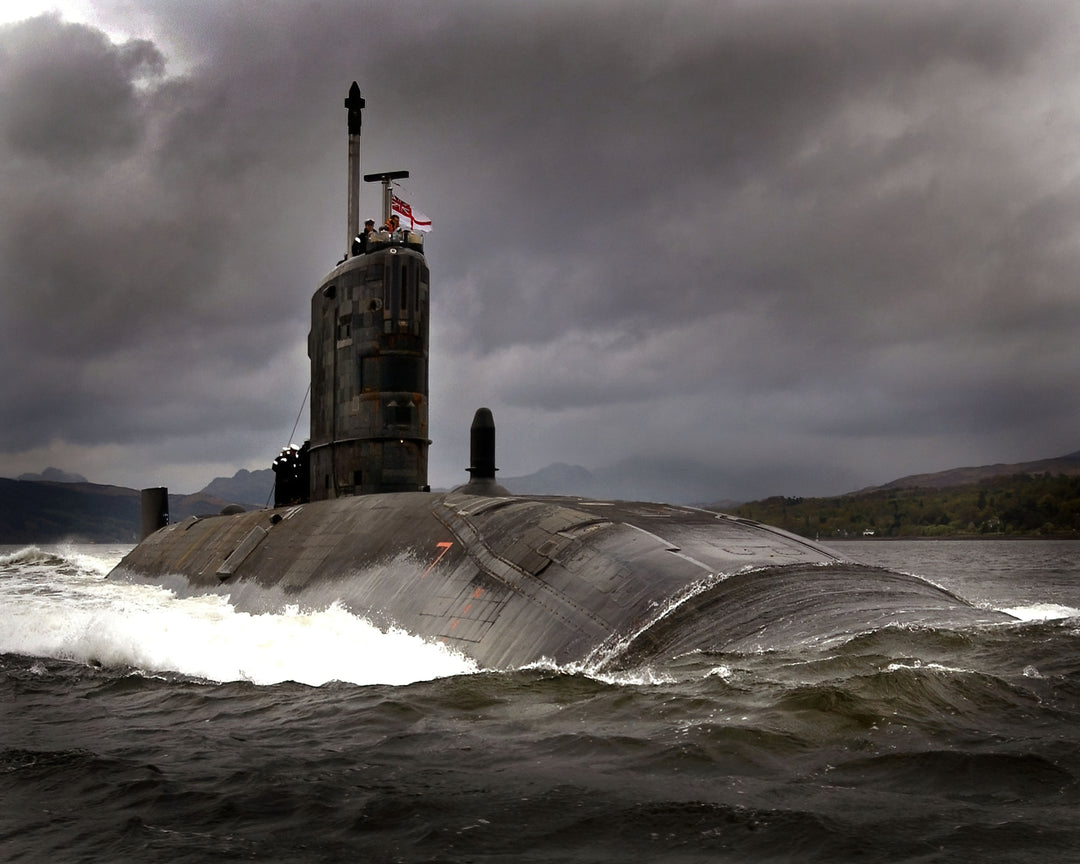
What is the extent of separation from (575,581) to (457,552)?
249cm

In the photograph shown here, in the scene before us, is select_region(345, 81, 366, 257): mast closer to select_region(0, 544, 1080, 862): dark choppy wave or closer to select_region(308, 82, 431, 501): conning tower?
select_region(308, 82, 431, 501): conning tower

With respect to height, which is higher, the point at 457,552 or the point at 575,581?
the point at 457,552

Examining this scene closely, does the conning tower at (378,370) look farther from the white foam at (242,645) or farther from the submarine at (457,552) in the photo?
the white foam at (242,645)

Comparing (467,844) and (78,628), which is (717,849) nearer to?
(467,844)

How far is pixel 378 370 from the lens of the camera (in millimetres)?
18781

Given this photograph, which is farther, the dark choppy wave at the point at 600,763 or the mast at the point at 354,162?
the mast at the point at 354,162

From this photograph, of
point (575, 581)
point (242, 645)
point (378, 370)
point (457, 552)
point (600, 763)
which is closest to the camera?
point (600, 763)

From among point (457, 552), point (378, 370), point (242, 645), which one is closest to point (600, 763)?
point (457, 552)

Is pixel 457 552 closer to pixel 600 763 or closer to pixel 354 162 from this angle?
pixel 600 763

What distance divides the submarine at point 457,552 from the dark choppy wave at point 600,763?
0.70 metres

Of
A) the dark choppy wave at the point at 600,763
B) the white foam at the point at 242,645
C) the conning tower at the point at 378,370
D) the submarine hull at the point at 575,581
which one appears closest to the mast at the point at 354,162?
the conning tower at the point at 378,370

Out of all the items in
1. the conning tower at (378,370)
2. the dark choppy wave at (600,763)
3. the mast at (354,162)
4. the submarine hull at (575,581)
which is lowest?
the dark choppy wave at (600,763)

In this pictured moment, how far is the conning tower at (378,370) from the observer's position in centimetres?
1881

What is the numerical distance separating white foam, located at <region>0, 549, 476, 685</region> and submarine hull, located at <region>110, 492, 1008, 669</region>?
33 cm
